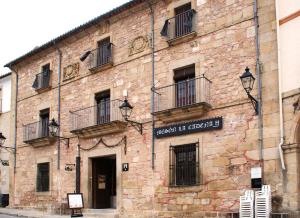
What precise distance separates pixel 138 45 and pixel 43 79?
5.44m

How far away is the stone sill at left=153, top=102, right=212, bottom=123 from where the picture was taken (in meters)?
12.8

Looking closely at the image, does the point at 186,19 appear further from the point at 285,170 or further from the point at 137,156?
the point at 285,170

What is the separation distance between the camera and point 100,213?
15.4m

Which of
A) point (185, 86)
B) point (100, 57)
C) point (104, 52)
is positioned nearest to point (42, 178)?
point (100, 57)

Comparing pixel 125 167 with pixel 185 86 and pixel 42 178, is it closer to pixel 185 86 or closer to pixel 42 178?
pixel 185 86

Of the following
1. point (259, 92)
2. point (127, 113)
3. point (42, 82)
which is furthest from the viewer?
point (42, 82)

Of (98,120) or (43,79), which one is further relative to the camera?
(43,79)

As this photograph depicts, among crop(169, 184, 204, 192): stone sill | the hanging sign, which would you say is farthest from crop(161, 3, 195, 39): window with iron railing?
crop(169, 184, 204, 192): stone sill

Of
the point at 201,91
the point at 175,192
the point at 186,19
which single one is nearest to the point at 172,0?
the point at 186,19

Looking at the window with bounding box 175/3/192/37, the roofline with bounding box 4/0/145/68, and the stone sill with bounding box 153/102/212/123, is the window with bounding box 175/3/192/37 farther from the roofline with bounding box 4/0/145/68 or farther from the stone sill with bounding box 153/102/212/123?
the stone sill with bounding box 153/102/212/123

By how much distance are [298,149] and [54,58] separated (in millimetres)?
10864

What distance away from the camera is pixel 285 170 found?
439 inches

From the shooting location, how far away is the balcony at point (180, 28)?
1380 centimetres

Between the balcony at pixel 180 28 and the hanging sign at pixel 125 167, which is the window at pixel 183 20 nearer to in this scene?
the balcony at pixel 180 28
